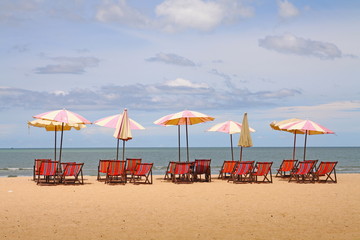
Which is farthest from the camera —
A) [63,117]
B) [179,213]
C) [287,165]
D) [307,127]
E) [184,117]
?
[287,165]

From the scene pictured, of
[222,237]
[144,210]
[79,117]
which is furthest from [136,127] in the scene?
[222,237]

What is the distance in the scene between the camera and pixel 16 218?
25.8ft

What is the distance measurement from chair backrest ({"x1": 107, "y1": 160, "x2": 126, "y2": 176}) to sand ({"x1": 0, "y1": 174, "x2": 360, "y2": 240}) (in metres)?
1.55

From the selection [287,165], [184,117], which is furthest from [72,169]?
[287,165]

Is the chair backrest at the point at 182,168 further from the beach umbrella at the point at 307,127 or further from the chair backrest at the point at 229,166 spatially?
Result: the beach umbrella at the point at 307,127

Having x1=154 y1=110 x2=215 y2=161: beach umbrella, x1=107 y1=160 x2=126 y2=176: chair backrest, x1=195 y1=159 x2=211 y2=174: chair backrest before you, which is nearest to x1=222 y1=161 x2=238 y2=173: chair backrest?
x1=195 y1=159 x2=211 y2=174: chair backrest

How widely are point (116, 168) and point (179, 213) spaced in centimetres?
620

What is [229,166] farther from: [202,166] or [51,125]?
[51,125]

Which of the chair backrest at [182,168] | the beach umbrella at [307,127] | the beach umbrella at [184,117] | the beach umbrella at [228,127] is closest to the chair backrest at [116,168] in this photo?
the chair backrest at [182,168]

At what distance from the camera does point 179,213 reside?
27.8 ft

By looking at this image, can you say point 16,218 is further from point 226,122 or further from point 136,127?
point 226,122

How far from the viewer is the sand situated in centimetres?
671

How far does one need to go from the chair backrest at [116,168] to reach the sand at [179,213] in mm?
1548

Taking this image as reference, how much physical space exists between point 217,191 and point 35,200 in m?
4.44
